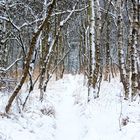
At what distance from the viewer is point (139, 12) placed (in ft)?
42.2

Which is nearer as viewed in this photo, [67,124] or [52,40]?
[67,124]

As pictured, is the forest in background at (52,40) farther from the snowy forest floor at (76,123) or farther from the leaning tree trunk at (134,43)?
A: the snowy forest floor at (76,123)

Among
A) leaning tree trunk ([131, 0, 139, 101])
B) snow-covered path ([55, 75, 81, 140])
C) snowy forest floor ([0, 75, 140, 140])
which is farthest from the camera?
leaning tree trunk ([131, 0, 139, 101])

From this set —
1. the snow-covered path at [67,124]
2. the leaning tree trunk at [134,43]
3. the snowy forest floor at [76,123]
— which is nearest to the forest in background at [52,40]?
the leaning tree trunk at [134,43]

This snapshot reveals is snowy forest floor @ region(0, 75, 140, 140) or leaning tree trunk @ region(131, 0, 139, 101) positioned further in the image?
leaning tree trunk @ region(131, 0, 139, 101)

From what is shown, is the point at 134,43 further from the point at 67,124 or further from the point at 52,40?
the point at 52,40

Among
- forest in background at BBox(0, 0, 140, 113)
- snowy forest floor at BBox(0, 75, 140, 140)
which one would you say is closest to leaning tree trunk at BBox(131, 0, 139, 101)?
forest in background at BBox(0, 0, 140, 113)

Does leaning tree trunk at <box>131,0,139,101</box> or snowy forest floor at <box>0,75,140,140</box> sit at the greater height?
leaning tree trunk at <box>131,0,139,101</box>

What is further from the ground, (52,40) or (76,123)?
(52,40)

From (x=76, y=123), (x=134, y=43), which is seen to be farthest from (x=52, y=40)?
(x=76, y=123)

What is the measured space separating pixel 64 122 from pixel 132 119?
3825 millimetres

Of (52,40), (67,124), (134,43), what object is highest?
(52,40)

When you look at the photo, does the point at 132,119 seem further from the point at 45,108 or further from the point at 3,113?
the point at 45,108

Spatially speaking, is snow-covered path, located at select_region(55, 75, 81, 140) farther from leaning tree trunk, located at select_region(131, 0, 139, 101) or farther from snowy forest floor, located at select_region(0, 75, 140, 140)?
leaning tree trunk, located at select_region(131, 0, 139, 101)
